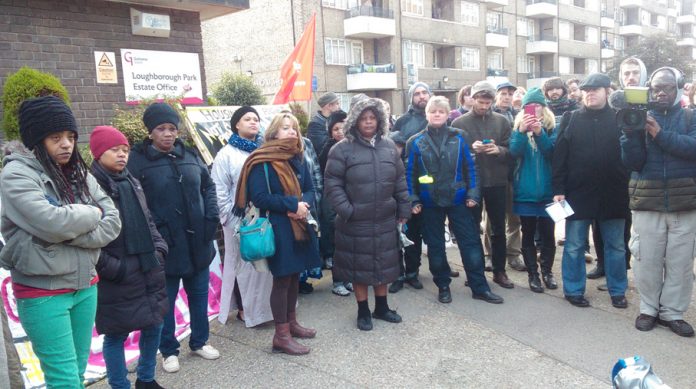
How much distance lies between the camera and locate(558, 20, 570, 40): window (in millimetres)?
42406

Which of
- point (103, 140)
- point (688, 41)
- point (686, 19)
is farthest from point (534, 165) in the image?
point (686, 19)

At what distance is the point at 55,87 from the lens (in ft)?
17.8

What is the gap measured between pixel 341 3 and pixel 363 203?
26348 mm

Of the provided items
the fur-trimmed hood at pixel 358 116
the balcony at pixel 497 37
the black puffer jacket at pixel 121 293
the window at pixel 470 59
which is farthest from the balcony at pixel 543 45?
the black puffer jacket at pixel 121 293

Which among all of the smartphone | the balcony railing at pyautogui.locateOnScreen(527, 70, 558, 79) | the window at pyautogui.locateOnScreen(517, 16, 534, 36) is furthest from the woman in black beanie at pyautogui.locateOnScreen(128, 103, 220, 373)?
the balcony railing at pyautogui.locateOnScreen(527, 70, 558, 79)

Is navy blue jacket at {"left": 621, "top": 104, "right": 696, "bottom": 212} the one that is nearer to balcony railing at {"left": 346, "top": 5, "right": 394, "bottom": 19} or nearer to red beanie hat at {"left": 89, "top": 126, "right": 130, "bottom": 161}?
red beanie hat at {"left": 89, "top": 126, "right": 130, "bottom": 161}

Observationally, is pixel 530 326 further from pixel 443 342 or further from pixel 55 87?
pixel 55 87

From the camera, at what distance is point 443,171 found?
4883 mm

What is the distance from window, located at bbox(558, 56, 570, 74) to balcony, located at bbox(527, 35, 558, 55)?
171cm

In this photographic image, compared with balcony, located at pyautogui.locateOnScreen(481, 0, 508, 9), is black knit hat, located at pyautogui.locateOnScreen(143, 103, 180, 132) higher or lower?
lower

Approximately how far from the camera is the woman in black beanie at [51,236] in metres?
2.51

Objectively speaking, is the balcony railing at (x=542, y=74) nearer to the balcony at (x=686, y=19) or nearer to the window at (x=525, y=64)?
the window at (x=525, y=64)

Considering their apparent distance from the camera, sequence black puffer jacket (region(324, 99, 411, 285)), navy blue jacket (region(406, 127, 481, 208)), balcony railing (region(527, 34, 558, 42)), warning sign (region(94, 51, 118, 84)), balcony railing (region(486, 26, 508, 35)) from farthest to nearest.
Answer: balcony railing (region(527, 34, 558, 42)), balcony railing (region(486, 26, 508, 35)), warning sign (region(94, 51, 118, 84)), navy blue jacket (region(406, 127, 481, 208)), black puffer jacket (region(324, 99, 411, 285))

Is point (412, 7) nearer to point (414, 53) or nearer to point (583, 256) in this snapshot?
point (414, 53)
